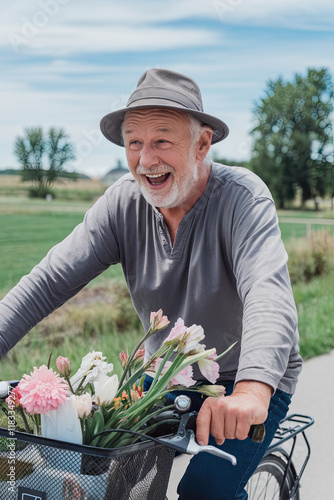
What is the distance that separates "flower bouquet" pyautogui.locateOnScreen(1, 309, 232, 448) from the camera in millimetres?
1414

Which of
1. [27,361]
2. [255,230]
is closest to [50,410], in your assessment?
[255,230]

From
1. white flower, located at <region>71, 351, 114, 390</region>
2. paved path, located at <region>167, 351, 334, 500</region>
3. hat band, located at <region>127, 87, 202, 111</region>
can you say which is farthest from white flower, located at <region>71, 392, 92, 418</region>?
paved path, located at <region>167, 351, 334, 500</region>

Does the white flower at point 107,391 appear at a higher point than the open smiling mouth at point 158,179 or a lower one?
lower

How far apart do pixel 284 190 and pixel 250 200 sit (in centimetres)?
810

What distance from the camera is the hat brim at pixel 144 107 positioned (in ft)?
6.70

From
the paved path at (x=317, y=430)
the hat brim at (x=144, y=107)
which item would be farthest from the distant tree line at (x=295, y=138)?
the hat brim at (x=144, y=107)

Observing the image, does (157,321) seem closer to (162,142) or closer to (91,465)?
(91,465)

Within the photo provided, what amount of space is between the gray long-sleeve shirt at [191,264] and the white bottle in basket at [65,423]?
0.55 meters

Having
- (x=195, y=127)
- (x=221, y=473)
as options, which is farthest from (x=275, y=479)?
(x=195, y=127)

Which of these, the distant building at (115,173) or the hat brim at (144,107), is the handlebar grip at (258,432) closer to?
the hat brim at (144,107)

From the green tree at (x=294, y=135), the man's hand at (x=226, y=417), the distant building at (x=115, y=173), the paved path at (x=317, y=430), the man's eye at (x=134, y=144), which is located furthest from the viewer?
the green tree at (x=294, y=135)

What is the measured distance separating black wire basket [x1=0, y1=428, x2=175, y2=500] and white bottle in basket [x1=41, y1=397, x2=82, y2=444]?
0.04 meters

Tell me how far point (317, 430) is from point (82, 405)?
3.09 metres

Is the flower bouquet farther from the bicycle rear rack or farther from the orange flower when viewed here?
the bicycle rear rack
